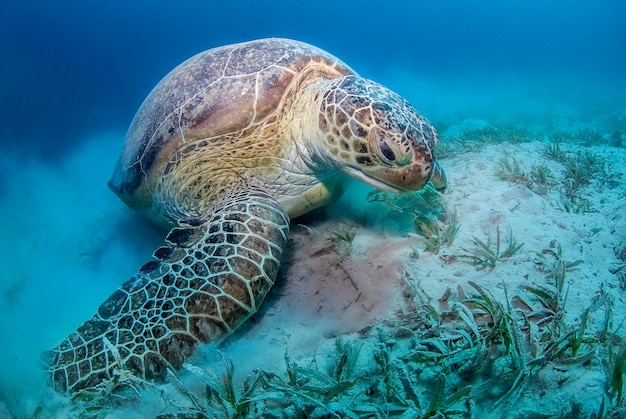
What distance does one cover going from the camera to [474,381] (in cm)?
130

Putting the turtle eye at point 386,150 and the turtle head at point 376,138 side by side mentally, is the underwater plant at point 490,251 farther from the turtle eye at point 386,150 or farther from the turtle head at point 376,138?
the turtle eye at point 386,150

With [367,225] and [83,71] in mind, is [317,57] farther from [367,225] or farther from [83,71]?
[83,71]

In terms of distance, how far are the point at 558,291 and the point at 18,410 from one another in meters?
2.47

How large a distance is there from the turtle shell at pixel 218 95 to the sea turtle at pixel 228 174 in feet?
0.03

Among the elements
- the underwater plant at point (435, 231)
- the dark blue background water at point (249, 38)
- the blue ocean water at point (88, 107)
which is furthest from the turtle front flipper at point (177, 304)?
the dark blue background water at point (249, 38)

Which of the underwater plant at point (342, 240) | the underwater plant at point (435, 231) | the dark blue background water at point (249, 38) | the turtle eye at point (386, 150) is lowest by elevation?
the underwater plant at point (435, 231)

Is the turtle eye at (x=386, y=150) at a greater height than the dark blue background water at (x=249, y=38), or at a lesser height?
lesser

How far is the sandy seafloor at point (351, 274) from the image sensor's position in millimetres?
1530

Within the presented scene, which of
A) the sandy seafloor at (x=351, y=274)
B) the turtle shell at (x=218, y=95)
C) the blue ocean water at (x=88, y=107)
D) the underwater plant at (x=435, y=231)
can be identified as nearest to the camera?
the sandy seafloor at (x=351, y=274)

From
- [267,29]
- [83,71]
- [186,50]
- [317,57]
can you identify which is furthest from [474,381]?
[267,29]

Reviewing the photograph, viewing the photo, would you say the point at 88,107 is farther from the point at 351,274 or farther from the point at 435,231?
the point at 435,231

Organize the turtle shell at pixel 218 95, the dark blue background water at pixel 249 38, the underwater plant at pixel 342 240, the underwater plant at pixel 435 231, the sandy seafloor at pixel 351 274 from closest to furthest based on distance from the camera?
1. the sandy seafloor at pixel 351 274
2. the underwater plant at pixel 435 231
3. the underwater plant at pixel 342 240
4. the turtle shell at pixel 218 95
5. the dark blue background water at pixel 249 38

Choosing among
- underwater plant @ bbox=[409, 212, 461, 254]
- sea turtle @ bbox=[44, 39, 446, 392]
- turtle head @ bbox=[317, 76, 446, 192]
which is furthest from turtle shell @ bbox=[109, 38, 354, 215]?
underwater plant @ bbox=[409, 212, 461, 254]

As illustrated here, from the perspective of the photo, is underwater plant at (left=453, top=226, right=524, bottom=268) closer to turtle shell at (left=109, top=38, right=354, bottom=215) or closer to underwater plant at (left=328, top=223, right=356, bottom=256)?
underwater plant at (left=328, top=223, right=356, bottom=256)
